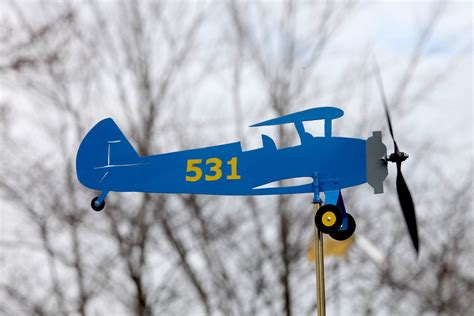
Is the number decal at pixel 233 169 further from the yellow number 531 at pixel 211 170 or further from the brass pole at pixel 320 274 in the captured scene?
the brass pole at pixel 320 274

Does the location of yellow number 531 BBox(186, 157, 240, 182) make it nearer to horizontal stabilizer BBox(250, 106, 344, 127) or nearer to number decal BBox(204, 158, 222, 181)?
number decal BBox(204, 158, 222, 181)

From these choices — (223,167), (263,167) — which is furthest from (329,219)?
(223,167)

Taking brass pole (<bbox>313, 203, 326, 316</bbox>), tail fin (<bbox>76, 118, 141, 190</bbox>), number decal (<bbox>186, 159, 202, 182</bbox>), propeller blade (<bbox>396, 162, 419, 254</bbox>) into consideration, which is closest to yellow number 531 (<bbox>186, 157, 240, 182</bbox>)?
number decal (<bbox>186, 159, 202, 182</bbox>)

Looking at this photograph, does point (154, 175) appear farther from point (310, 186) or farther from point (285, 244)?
point (285, 244)

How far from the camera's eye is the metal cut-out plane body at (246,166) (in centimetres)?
396

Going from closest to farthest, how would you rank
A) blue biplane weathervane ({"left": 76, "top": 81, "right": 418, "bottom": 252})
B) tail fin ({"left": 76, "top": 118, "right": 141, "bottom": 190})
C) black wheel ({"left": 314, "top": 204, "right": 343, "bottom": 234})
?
black wheel ({"left": 314, "top": 204, "right": 343, "bottom": 234}) < blue biplane weathervane ({"left": 76, "top": 81, "right": 418, "bottom": 252}) < tail fin ({"left": 76, "top": 118, "right": 141, "bottom": 190})

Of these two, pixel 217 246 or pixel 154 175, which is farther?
pixel 217 246

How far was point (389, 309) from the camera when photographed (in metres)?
9.27

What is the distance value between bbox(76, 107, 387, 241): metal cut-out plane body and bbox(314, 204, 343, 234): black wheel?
3.9 inches

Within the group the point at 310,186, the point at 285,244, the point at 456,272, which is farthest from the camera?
the point at 456,272

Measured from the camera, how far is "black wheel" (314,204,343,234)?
3.80 m

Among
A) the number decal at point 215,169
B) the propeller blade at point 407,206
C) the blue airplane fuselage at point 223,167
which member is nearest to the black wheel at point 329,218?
the blue airplane fuselage at point 223,167

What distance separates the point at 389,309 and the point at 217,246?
6.04ft

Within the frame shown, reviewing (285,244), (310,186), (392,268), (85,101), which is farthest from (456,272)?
(310,186)
